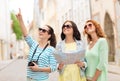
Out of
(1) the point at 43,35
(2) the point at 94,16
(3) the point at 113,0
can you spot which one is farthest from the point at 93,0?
(1) the point at 43,35

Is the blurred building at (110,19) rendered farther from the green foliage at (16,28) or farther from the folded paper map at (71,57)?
the green foliage at (16,28)

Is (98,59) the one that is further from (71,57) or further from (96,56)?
(71,57)

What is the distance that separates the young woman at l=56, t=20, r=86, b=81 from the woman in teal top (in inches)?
3.7

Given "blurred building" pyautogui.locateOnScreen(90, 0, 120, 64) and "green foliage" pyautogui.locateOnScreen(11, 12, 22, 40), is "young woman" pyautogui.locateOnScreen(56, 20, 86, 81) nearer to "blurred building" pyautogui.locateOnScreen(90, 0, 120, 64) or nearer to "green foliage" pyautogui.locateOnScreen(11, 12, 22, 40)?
Result: "blurred building" pyautogui.locateOnScreen(90, 0, 120, 64)

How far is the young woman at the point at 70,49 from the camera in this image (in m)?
4.42

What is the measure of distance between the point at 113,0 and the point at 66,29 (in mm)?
19399

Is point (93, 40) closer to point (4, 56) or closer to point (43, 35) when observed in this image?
point (43, 35)

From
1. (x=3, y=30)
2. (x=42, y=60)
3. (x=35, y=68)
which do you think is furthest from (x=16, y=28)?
(x=35, y=68)

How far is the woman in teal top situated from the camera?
4.43 meters

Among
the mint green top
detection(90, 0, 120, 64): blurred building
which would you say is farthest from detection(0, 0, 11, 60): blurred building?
the mint green top

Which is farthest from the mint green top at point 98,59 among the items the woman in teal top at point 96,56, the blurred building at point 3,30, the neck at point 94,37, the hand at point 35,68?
the blurred building at point 3,30

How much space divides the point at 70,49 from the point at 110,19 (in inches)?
819

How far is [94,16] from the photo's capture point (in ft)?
93.6

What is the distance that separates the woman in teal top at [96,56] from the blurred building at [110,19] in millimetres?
18240
